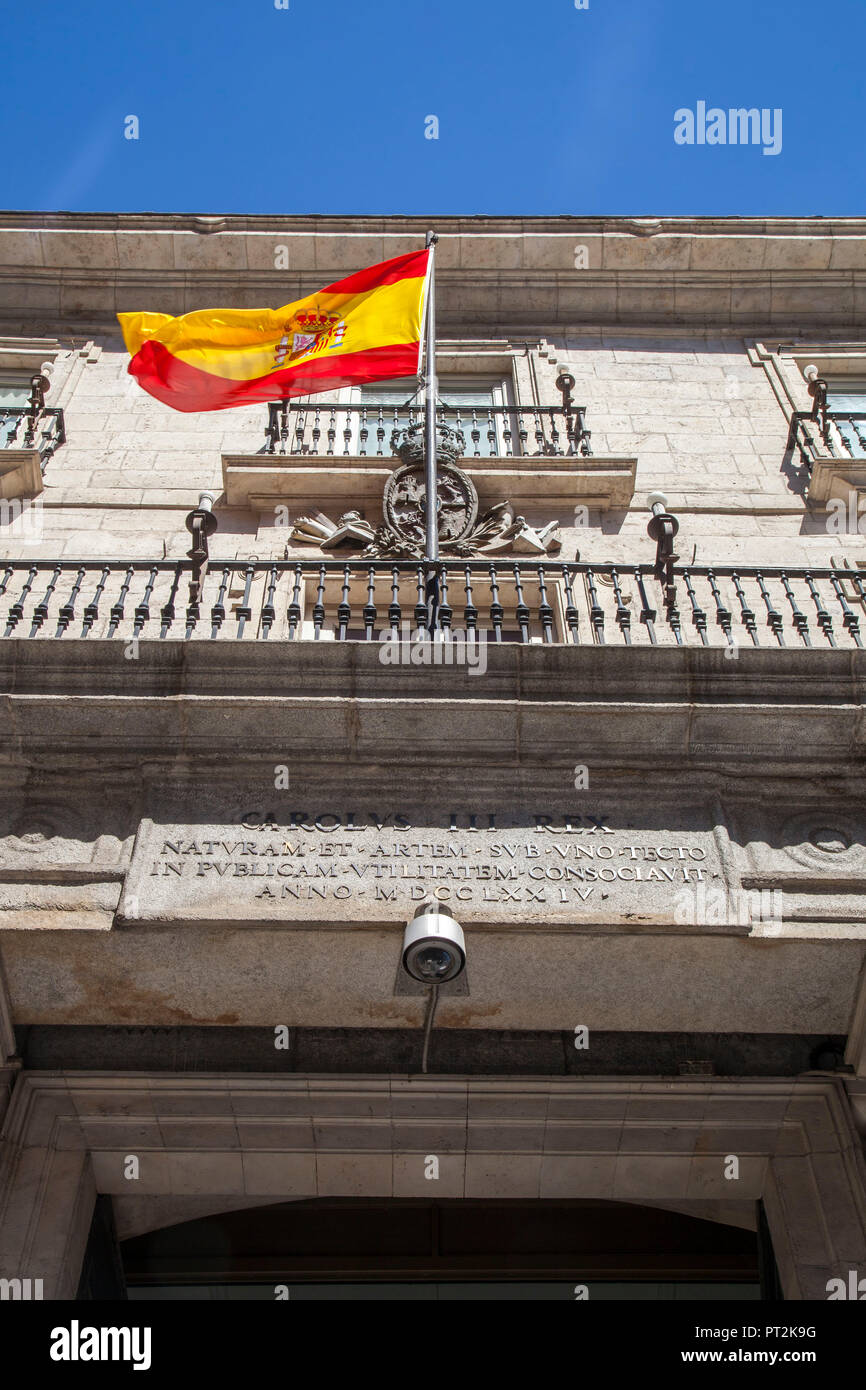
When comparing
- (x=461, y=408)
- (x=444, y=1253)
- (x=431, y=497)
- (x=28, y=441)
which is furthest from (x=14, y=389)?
(x=444, y=1253)

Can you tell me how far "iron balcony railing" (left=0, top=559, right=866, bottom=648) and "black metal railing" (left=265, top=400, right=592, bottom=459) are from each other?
2.16 m

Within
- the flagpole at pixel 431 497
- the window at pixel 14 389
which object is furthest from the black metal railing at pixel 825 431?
the window at pixel 14 389

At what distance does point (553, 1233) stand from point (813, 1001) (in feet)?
8.68

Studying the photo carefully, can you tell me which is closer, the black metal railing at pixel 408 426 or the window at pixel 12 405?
the black metal railing at pixel 408 426

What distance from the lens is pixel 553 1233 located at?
8.01m

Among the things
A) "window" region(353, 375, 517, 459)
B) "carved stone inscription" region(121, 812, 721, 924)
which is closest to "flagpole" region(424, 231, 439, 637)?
"window" region(353, 375, 517, 459)

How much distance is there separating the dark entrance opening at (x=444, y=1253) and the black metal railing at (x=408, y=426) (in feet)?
23.7

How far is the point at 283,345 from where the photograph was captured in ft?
37.2

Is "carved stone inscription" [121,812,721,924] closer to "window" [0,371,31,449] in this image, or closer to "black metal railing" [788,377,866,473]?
"black metal railing" [788,377,866,473]

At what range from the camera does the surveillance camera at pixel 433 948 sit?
6066 millimetres

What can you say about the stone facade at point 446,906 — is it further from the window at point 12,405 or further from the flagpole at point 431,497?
the window at point 12,405

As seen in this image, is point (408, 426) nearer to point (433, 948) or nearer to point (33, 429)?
point (33, 429)

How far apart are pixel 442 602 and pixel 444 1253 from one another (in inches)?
176
